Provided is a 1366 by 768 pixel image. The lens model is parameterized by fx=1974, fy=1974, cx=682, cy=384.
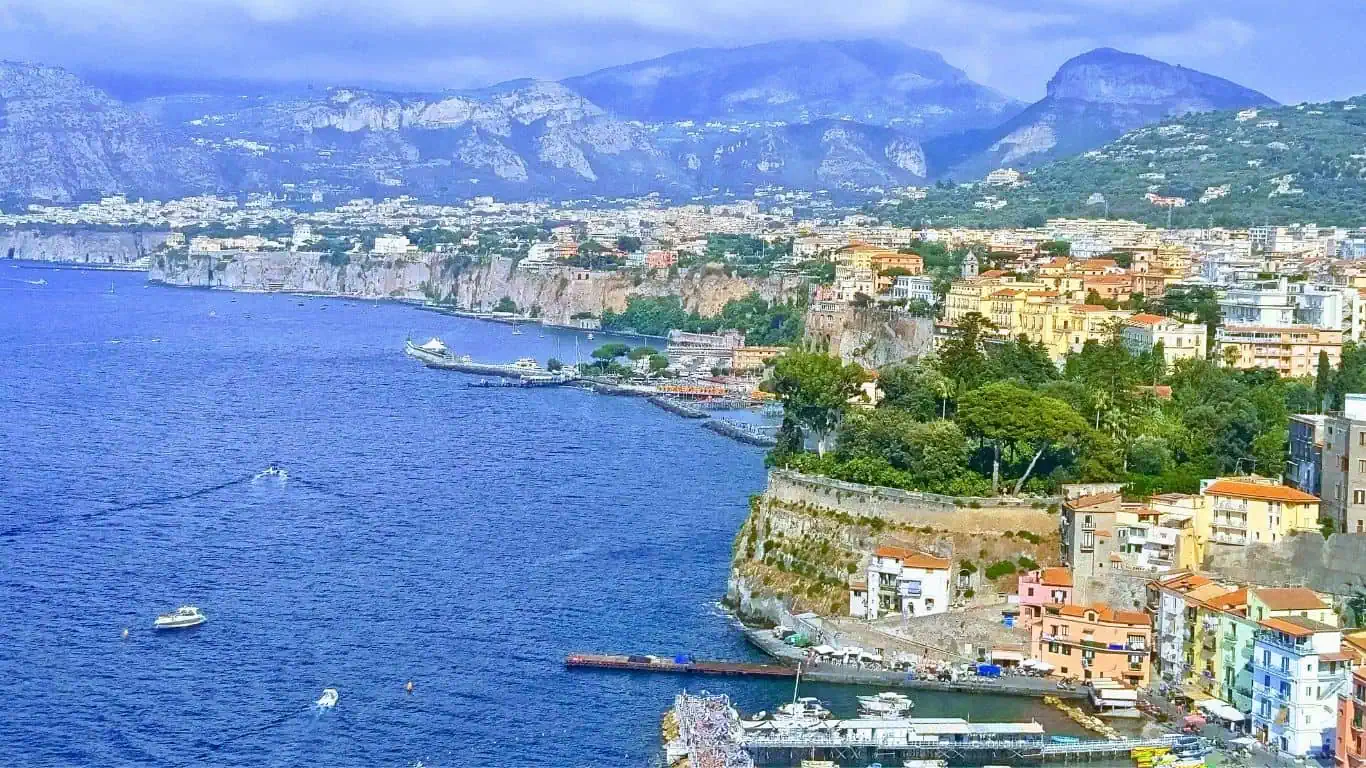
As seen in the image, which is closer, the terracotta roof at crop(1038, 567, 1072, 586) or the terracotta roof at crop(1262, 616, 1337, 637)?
the terracotta roof at crop(1262, 616, 1337, 637)

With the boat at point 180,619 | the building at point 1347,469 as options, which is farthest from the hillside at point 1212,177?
the boat at point 180,619

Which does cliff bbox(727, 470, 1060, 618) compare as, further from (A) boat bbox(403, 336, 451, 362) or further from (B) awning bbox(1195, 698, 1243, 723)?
(A) boat bbox(403, 336, 451, 362)

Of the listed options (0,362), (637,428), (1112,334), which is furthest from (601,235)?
(1112,334)

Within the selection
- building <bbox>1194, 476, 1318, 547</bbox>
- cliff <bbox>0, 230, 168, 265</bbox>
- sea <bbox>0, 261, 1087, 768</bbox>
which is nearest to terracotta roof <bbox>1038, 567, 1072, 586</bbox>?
building <bbox>1194, 476, 1318, 547</bbox>

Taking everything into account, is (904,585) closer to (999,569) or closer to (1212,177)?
(999,569)

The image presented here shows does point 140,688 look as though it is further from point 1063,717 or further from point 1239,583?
point 1239,583

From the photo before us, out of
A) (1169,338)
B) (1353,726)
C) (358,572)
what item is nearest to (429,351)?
(1169,338)
